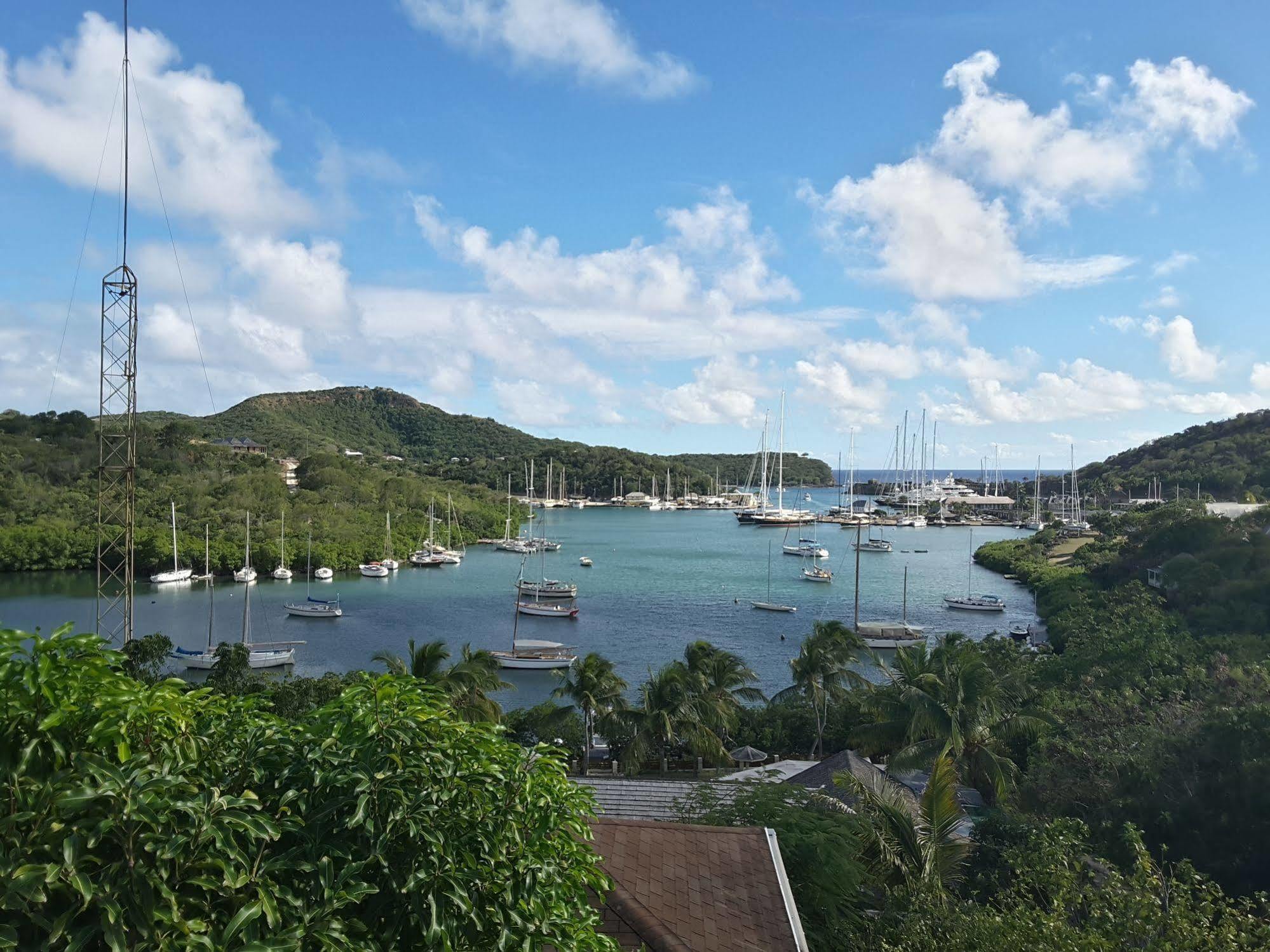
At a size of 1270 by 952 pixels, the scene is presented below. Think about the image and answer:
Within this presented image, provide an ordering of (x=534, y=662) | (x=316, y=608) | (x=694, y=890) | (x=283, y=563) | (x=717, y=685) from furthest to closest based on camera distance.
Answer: (x=283, y=563) → (x=316, y=608) → (x=534, y=662) → (x=717, y=685) → (x=694, y=890)

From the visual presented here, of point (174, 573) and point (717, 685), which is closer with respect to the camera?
point (717, 685)

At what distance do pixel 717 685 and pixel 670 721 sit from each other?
2.40m

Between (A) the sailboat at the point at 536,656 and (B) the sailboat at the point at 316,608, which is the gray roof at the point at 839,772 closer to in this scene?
(A) the sailboat at the point at 536,656

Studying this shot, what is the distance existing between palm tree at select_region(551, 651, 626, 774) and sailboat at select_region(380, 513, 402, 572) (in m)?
35.7

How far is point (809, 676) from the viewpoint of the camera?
1850 centimetres

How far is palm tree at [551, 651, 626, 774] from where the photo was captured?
16984 mm

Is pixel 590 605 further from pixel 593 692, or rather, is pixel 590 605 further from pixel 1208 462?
pixel 1208 462

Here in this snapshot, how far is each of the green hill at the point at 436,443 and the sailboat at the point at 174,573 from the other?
145 ft

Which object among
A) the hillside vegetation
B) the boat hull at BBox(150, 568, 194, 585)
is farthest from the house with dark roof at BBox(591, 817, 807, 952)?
the hillside vegetation

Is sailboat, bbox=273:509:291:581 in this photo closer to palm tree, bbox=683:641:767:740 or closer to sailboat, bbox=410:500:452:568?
sailboat, bbox=410:500:452:568

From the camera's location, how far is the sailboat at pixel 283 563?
46062 mm

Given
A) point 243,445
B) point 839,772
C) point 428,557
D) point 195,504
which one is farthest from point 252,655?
point 243,445

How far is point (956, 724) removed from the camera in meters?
13.2

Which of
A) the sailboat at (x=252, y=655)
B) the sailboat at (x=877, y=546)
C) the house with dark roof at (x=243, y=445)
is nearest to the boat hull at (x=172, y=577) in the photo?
the sailboat at (x=252, y=655)
